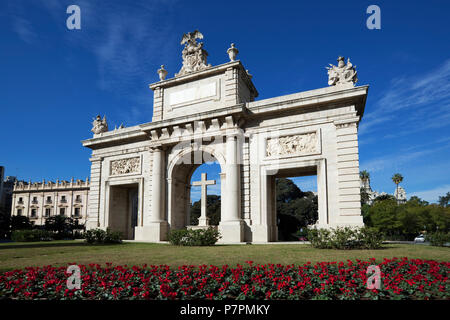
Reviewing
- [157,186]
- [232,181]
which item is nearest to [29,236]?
[157,186]

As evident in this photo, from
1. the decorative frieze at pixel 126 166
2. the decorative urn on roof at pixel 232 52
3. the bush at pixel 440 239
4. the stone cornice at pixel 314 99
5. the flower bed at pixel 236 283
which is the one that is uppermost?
the decorative urn on roof at pixel 232 52

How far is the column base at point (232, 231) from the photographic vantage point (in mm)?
18359

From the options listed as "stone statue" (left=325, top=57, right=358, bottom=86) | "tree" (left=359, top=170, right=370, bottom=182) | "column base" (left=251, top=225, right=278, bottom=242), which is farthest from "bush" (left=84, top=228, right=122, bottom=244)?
"tree" (left=359, top=170, right=370, bottom=182)

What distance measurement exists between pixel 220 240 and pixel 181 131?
7817 mm

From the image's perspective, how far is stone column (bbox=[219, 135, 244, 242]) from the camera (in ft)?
60.6

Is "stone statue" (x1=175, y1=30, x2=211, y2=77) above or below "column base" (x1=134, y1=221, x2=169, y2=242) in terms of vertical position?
above

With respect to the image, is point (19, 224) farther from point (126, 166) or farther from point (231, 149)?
point (231, 149)

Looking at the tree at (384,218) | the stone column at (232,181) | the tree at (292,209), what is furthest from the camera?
the tree at (292,209)

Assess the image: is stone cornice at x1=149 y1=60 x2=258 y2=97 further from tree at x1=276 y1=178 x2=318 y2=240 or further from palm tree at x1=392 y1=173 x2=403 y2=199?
palm tree at x1=392 y1=173 x2=403 y2=199

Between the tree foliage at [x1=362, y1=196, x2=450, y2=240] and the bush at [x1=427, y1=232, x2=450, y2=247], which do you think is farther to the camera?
the tree foliage at [x1=362, y1=196, x2=450, y2=240]

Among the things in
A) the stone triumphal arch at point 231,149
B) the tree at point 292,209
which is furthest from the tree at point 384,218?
the stone triumphal arch at point 231,149

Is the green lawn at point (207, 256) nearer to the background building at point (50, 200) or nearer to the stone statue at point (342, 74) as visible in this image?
the stone statue at point (342, 74)

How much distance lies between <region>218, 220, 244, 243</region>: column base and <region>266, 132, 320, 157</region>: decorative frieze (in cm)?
465

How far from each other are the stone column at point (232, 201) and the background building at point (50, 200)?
56962 mm
